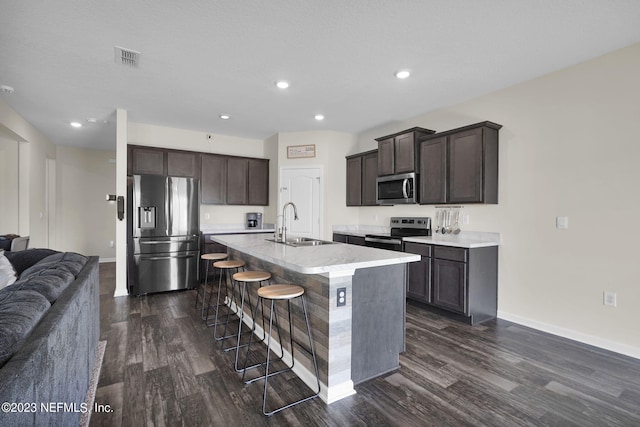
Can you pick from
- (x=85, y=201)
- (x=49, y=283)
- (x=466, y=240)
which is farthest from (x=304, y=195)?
(x=85, y=201)

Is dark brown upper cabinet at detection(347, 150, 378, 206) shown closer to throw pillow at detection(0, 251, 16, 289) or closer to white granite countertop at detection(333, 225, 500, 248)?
white granite countertop at detection(333, 225, 500, 248)

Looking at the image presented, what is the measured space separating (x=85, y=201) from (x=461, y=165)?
7554 millimetres

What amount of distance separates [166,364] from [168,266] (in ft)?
7.78

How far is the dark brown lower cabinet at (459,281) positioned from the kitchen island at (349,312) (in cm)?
127

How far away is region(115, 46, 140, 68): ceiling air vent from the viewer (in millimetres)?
2706

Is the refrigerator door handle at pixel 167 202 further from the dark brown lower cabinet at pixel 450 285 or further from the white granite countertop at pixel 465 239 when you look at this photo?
the dark brown lower cabinet at pixel 450 285

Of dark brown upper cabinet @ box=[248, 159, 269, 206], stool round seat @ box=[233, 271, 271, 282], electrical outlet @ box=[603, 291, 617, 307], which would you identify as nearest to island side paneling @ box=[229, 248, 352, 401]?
stool round seat @ box=[233, 271, 271, 282]

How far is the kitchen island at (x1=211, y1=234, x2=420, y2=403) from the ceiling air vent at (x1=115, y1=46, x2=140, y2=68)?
2062 mm

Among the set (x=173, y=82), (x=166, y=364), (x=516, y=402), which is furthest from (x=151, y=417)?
(x=173, y=82)

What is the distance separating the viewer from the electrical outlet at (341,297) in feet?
6.54

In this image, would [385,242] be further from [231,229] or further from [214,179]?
[214,179]

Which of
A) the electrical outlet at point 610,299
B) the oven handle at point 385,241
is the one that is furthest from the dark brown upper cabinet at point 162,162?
the electrical outlet at point 610,299

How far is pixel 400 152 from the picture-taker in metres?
4.35

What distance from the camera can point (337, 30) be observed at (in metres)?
2.42
